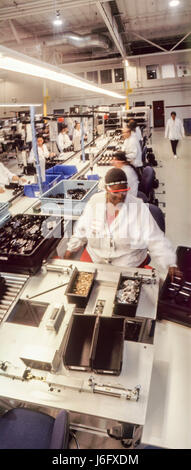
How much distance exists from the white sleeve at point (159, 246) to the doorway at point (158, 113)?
13607mm

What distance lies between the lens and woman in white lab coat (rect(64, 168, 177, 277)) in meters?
2.23

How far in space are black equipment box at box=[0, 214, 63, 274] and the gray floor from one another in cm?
102

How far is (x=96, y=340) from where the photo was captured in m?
1.49

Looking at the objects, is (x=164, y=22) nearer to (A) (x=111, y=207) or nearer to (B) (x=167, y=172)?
(B) (x=167, y=172)

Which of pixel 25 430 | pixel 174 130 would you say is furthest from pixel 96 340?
pixel 174 130

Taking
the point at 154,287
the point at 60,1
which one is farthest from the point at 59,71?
the point at 60,1

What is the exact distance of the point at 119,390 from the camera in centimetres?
135

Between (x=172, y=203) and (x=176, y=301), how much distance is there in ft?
13.6

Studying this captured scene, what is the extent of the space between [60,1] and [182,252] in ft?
19.9

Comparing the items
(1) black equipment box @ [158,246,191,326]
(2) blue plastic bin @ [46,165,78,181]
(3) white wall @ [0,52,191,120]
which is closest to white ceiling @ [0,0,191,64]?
(3) white wall @ [0,52,191,120]

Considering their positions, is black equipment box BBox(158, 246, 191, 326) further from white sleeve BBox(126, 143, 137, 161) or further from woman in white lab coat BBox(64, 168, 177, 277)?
white sleeve BBox(126, 143, 137, 161)

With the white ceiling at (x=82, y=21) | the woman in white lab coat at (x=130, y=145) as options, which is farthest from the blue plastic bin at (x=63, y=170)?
the white ceiling at (x=82, y=21)

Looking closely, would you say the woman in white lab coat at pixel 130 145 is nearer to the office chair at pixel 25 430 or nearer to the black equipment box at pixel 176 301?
the black equipment box at pixel 176 301

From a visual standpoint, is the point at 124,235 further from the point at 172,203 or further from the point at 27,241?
the point at 172,203
